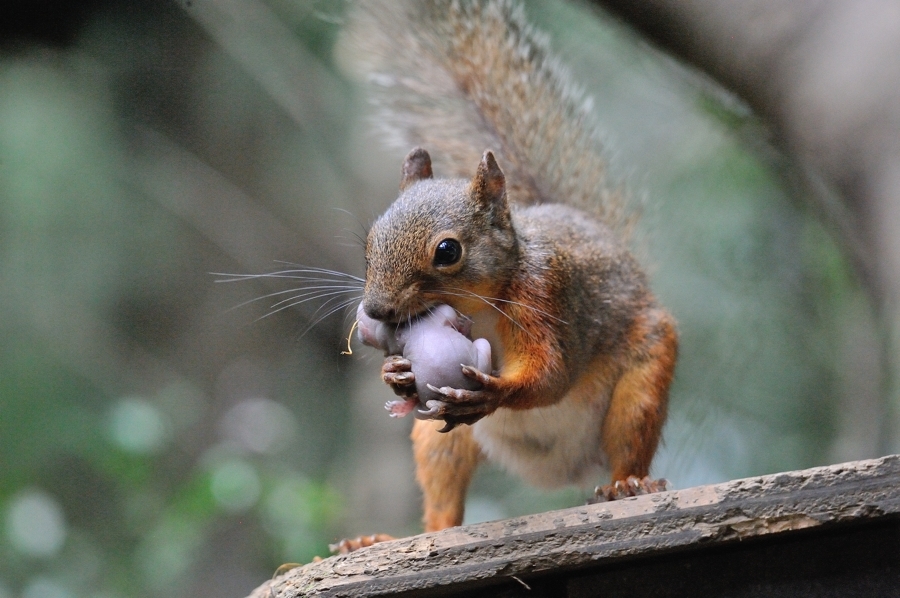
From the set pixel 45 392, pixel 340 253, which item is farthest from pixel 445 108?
pixel 45 392

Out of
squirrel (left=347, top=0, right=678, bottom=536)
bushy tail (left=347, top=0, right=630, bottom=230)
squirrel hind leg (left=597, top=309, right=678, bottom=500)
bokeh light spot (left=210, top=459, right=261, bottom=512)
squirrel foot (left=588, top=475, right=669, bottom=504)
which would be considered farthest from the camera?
bokeh light spot (left=210, top=459, right=261, bottom=512)

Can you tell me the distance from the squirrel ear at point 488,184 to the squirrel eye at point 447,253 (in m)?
0.13

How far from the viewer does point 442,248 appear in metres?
1.48

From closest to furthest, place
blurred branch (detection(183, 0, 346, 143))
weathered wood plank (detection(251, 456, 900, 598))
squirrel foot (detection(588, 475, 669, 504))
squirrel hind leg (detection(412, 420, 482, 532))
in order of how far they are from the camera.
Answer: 1. weathered wood plank (detection(251, 456, 900, 598))
2. squirrel foot (detection(588, 475, 669, 504))
3. squirrel hind leg (detection(412, 420, 482, 532))
4. blurred branch (detection(183, 0, 346, 143))

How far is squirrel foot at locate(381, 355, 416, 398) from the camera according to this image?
1.28m

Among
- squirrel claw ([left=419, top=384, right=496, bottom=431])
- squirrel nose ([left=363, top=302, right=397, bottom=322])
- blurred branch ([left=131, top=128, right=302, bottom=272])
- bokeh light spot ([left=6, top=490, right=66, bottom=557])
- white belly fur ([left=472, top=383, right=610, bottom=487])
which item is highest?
blurred branch ([left=131, top=128, right=302, bottom=272])

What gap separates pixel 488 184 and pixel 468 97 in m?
0.76

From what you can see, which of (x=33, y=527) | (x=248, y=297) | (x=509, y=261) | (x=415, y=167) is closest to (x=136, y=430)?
(x=33, y=527)

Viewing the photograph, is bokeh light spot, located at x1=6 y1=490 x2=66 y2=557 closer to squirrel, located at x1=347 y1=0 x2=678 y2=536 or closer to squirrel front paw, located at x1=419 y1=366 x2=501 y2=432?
squirrel, located at x1=347 y1=0 x2=678 y2=536

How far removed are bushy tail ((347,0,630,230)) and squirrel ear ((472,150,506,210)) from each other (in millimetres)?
644

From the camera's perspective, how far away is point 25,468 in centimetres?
320

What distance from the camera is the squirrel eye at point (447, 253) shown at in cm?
148

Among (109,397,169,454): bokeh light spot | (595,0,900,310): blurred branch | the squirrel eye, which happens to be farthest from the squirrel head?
(109,397,169,454): bokeh light spot

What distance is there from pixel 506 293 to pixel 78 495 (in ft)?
8.11
